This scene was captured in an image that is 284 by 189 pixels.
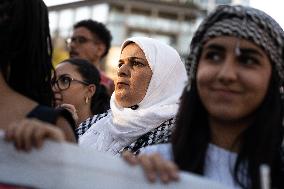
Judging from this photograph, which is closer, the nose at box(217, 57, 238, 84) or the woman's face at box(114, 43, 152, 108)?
the nose at box(217, 57, 238, 84)

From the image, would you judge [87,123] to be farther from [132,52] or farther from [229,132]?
[229,132]

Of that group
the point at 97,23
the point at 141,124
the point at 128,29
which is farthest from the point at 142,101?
the point at 128,29

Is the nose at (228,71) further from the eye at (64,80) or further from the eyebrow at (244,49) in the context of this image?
the eye at (64,80)

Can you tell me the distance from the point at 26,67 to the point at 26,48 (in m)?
0.07

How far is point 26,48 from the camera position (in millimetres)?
2385

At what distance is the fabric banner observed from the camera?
6.51ft

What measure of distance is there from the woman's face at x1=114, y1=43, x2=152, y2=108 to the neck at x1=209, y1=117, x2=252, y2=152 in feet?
5.88

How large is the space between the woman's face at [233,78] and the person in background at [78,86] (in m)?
2.65

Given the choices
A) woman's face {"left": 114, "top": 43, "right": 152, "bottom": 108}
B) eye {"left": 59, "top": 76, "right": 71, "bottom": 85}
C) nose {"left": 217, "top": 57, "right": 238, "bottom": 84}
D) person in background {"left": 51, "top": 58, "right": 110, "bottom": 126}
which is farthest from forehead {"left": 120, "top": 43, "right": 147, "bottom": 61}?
nose {"left": 217, "top": 57, "right": 238, "bottom": 84}

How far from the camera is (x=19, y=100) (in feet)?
7.74

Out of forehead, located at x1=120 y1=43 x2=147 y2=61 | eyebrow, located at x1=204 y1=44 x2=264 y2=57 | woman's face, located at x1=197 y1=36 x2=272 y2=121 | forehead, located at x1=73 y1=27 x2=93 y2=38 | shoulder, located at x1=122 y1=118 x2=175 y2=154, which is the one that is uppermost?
eyebrow, located at x1=204 y1=44 x2=264 y2=57

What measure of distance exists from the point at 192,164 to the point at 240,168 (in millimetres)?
155

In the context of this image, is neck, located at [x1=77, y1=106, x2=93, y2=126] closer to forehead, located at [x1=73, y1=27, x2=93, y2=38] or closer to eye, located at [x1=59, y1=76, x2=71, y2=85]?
eye, located at [x1=59, y1=76, x2=71, y2=85]

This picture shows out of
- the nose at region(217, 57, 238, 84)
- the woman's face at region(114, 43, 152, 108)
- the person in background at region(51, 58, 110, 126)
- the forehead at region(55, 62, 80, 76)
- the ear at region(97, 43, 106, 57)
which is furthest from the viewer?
the ear at region(97, 43, 106, 57)
